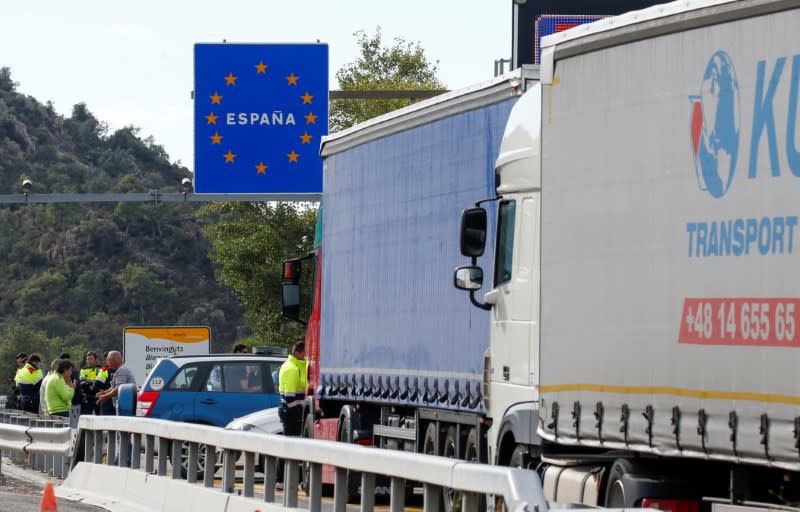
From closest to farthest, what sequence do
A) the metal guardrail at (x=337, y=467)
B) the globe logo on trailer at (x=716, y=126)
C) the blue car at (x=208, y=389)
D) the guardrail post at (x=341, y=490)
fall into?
the metal guardrail at (x=337, y=467), the globe logo on trailer at (x=716, y=126), the guardrail post at (x=341, y=490), the blue car at (x=208, y=389)

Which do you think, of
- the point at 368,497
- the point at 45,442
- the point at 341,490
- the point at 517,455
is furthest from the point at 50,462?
the point at 368,497

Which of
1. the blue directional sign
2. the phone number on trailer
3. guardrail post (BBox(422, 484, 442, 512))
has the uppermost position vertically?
the blue directional sign

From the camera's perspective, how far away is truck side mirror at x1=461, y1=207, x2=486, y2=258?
516 inches

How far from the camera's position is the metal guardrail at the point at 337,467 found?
8.05m

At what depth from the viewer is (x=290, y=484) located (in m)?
11.6

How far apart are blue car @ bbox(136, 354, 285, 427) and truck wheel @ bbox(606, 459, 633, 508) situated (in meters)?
12.3

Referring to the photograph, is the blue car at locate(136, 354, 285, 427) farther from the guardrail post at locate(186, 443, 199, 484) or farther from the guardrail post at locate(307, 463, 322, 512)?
the guardrail post at locate(307, 463, 322, 512)

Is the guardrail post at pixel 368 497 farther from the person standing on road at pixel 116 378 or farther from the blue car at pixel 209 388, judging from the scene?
the person standing on road at pixel 116 378

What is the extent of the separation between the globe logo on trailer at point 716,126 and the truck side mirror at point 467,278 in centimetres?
415

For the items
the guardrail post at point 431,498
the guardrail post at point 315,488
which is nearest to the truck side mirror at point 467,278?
the guardrail post at point 315,488

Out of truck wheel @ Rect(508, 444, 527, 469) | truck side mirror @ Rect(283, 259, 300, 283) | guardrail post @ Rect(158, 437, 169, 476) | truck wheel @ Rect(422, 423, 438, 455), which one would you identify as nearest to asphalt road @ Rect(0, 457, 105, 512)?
guardrail post @ Rect(158, 437, 169, 476)

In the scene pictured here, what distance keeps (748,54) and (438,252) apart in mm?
6473

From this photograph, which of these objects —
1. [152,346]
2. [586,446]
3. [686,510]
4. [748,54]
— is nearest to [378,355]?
[586,446]

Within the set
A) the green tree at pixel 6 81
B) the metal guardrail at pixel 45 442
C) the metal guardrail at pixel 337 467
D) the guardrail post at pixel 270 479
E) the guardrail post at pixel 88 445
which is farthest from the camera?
the green tree at pixel 6 81
